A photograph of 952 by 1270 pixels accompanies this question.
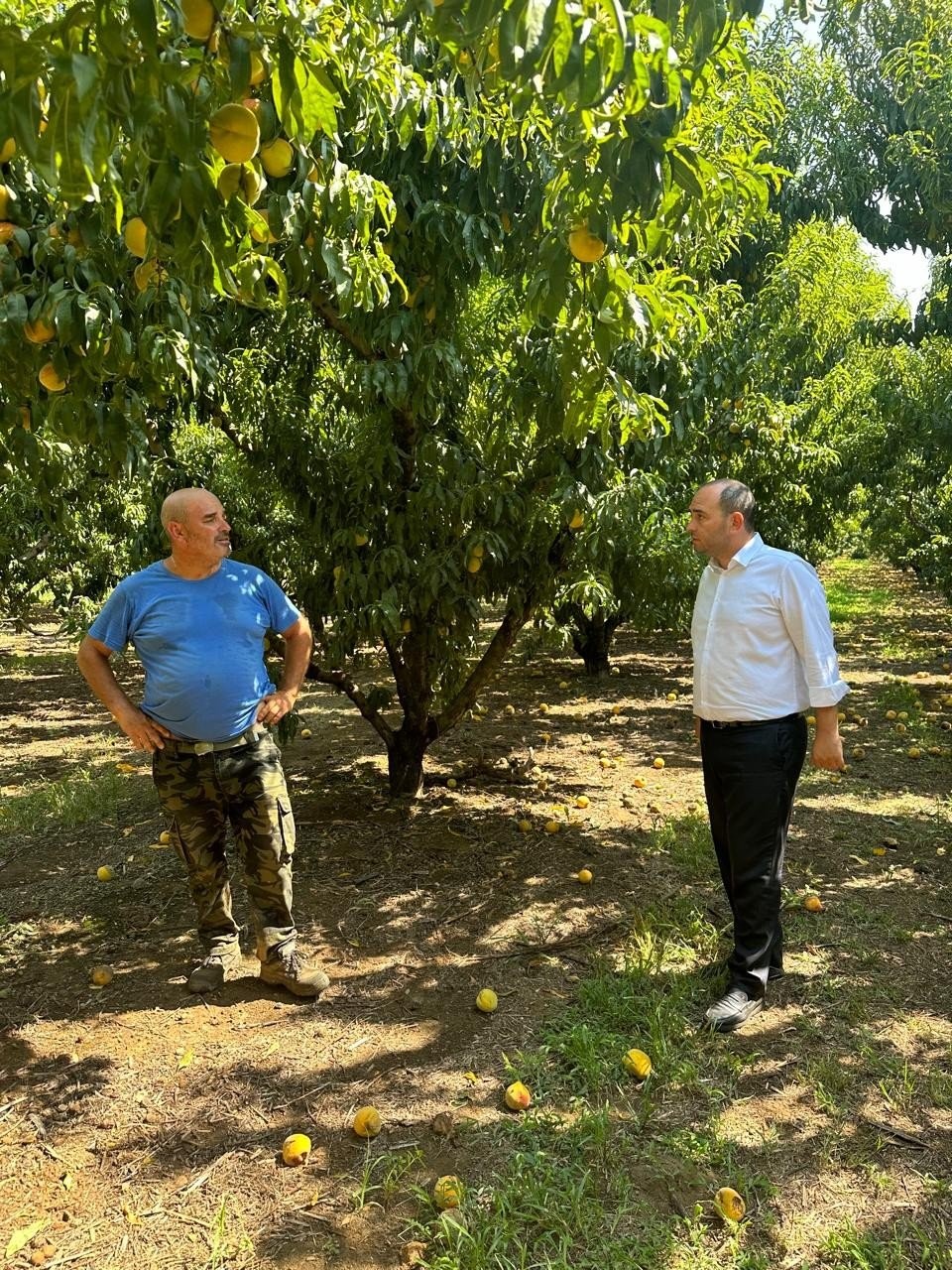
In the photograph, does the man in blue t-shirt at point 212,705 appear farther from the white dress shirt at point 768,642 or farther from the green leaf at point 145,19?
the green leaf at point 145,19

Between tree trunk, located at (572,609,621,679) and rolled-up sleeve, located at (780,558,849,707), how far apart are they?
7.26m

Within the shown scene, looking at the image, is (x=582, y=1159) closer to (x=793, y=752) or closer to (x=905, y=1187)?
(x=905, y=1187)

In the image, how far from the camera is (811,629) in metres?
3.17

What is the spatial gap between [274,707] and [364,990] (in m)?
1.19

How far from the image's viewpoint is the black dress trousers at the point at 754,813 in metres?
3.26

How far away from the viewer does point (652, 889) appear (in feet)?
15.0

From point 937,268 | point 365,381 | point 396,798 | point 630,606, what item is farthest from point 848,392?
point 365,381

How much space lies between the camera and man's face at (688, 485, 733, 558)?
3.24 m

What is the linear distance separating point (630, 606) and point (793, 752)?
4188 mm

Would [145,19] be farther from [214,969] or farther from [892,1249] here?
[214,969]

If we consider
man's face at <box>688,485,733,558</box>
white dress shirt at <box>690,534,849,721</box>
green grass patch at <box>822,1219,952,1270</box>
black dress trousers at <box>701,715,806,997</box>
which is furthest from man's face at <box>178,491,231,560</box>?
green grass patch at <box>822,1219,952,1270</box>

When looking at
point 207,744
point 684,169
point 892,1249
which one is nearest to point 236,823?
point 207,744

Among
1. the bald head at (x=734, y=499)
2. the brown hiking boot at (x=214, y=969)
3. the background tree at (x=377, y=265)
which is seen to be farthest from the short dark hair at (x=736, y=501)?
the brown hiking boot at (x=214, y=969)

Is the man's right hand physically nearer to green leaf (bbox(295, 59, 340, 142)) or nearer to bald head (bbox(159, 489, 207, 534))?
bald head (bbox(159, 489, 207, 534))
